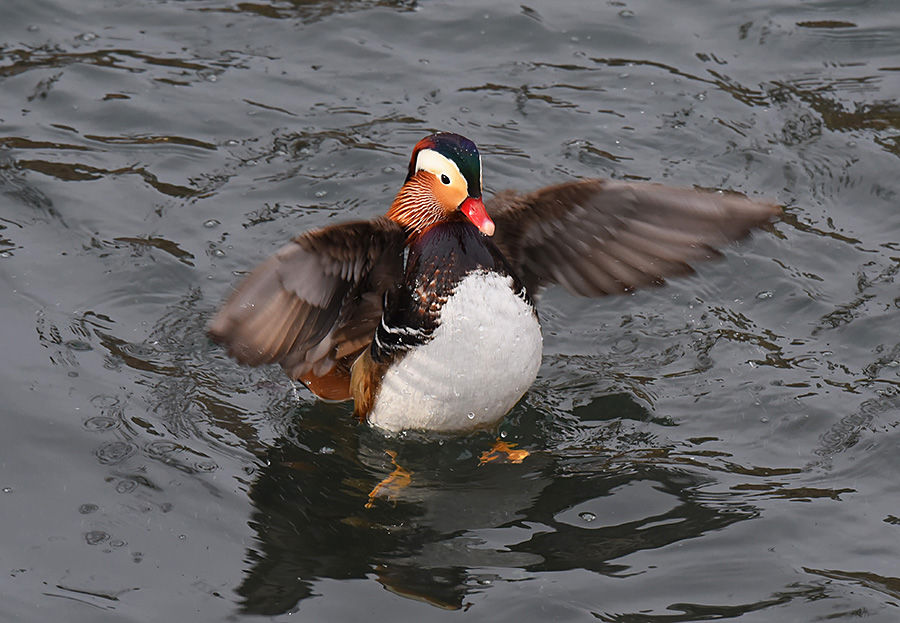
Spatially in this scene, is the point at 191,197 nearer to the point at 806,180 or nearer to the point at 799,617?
the point at 806,180

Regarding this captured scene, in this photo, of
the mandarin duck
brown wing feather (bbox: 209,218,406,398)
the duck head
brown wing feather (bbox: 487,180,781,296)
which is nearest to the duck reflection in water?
the mandarin duck

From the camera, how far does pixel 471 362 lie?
Result: 530cm

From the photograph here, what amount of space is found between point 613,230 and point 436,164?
923 mm

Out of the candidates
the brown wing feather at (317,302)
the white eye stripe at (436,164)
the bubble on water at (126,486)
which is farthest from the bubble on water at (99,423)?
the white eye stripe at (436,164)

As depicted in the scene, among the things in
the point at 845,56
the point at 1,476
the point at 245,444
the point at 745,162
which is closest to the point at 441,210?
the point at 245,444

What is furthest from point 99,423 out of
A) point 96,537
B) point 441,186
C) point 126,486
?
point 441,186

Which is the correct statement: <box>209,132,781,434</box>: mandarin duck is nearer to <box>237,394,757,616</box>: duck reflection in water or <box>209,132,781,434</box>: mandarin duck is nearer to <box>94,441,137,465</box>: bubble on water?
<box>237,394,757,616</box>: duck reflection in water

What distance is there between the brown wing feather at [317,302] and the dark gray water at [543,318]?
455 mm

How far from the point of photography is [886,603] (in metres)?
4.61

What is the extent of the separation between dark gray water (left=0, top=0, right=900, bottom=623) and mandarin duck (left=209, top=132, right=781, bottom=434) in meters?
0.49

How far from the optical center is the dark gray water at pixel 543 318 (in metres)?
4.86

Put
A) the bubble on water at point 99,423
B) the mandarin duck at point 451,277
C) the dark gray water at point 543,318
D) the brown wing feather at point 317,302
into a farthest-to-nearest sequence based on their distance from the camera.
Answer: the bubble on water at point 99,423 < the mandarin duck at point 451,277 < the brown wing feather at point 317,302 < the dark gray water at point 543,318

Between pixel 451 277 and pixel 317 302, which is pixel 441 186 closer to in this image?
pixel 451 277

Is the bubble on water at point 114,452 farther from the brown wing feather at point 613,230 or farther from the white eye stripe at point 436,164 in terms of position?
the brown wing feather at point 613,230
